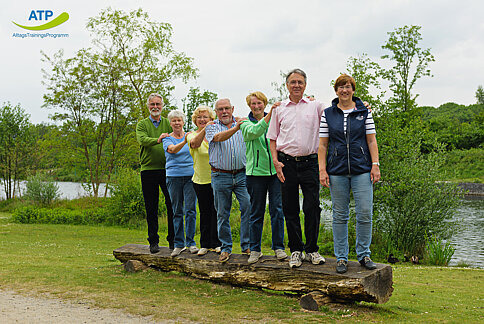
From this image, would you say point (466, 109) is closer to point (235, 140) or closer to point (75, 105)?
point (75, 105)

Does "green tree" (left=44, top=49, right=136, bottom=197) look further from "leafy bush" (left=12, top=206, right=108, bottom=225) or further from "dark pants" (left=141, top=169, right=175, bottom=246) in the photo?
"dark pants" (left=141, top=169, right=175, bottom=246)

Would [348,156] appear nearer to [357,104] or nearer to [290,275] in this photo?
[357,104]

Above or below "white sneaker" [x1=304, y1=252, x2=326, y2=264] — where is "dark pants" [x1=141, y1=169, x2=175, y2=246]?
above

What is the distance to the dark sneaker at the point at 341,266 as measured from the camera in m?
5.19

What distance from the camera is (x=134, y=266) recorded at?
24.2 ft

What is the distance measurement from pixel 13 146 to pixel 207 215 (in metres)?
27.0

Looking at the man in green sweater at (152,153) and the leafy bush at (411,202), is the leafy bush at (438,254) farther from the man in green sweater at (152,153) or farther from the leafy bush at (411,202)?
the man in green sweater at (152,153)

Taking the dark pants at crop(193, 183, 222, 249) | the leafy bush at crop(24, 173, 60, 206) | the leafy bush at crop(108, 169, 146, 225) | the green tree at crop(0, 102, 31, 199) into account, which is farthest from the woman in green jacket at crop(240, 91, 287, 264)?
the green tree at crop(0, 102, 31, 199)

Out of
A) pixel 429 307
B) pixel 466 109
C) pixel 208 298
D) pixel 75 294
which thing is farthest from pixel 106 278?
pixel 466 109

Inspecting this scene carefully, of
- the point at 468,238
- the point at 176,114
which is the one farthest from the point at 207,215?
the point at 468,238

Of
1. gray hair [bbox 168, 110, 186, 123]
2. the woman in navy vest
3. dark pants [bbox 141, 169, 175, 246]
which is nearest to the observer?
the woman in navy vest

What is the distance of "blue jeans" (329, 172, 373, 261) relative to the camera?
199 inches

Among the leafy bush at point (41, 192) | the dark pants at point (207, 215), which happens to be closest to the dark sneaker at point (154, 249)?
the dark pants at point (207, 215)

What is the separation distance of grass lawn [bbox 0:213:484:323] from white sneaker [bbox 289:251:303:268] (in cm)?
46
